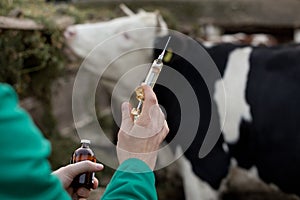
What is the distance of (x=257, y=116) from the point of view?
3.98m

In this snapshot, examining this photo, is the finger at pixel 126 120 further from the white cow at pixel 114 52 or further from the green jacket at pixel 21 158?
the white cow at pixel 114 52

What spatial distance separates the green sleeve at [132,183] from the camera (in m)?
1.17

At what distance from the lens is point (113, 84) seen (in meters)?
5.03

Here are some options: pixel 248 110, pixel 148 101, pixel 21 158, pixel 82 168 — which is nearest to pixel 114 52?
pixel 248 110

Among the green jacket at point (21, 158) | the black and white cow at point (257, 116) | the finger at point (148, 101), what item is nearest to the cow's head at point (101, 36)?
the black and white cow at point (257, 116)

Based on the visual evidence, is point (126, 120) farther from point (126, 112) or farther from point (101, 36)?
point (101, 36)

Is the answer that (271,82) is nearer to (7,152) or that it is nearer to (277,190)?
(277,190)

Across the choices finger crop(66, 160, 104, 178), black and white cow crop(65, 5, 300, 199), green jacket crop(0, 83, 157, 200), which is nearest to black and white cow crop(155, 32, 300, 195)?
black and white cow crop(65, 5, 300, 199)

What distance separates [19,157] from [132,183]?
31cm

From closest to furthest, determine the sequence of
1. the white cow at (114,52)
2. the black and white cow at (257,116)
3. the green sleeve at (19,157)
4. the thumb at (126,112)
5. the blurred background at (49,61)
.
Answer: the green sleeve at (19,157) < the thumb at (126,112) < the black and white cow at (257,116) < the blurred background at (49,61) < the white cow at (114,52)

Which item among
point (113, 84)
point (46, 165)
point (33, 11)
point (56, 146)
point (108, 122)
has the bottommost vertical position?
point (108, 122)

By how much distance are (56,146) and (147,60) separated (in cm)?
98

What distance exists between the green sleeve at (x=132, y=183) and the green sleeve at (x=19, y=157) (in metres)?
0.23

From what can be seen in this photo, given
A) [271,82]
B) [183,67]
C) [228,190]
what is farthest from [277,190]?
[183,67]
